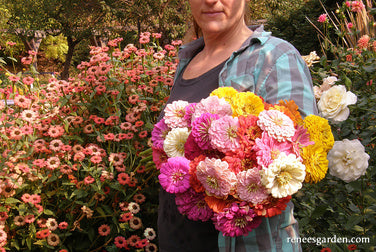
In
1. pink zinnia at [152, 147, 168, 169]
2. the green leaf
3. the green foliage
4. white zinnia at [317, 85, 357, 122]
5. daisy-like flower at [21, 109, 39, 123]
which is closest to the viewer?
pink zinnia at [152, 147, 168, 169]

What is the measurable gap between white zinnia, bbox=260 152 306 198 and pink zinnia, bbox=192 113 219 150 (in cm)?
18

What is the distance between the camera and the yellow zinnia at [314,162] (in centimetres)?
99

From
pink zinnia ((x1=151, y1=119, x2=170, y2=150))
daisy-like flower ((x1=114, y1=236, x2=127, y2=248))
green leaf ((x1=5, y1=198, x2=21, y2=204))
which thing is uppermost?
pink zinnia ((x1=151, y1=119, x2=170, y2=150))

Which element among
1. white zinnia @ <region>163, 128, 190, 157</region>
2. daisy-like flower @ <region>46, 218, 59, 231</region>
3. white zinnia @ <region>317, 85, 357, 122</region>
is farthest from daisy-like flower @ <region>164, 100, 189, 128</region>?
daisy-like flower @ <region>46, 218, 59, 231</region>

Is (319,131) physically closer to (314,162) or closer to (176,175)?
(314,162)

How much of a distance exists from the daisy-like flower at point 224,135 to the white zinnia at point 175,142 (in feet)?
0.48

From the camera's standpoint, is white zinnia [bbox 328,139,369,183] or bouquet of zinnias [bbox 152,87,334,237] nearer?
bouquet of zinnias [bbox 152,87,334,237]

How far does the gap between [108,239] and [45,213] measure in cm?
38

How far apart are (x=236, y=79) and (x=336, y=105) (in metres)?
0.39

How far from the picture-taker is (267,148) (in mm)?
946

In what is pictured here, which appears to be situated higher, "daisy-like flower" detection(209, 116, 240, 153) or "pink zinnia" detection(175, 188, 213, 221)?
"daisy-like flower" detection(209, 116, 240, 153)

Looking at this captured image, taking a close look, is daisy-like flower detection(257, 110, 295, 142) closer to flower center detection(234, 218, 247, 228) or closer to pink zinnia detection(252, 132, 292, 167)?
pink zinnia detection(252, 132, 292, 167)

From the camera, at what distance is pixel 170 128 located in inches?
48.1

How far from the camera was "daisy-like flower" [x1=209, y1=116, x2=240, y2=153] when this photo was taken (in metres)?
0.98
